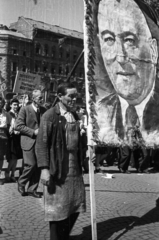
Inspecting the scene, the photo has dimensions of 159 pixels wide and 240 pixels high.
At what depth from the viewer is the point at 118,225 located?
4.60m

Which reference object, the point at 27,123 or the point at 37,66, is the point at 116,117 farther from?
the point at 37,66

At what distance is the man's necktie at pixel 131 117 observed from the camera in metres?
4.20

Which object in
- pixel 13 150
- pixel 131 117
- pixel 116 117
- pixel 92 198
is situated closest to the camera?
pixel 92 198

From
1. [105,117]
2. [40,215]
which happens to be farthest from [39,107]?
[105,117]

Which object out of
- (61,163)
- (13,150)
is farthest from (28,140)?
(61,163)

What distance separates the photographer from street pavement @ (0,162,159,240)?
418cm

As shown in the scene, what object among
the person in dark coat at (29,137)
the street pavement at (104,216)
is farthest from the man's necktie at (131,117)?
the person in dark coat at (29,137)

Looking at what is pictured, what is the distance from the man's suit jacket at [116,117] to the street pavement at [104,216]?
128cm

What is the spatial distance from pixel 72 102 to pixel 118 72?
767 mm

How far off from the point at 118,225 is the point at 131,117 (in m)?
1.53

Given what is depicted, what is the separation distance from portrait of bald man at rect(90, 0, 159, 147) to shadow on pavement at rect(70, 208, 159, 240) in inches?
47.3

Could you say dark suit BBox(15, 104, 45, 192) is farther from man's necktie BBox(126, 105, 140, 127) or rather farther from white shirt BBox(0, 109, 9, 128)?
man's necktie BBox(126, 105, 140, 127)

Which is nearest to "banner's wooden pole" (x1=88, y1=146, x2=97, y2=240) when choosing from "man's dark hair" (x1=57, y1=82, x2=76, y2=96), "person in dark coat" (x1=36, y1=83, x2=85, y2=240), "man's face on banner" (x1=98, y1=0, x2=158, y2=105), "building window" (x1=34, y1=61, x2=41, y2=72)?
"person in dark coat" (x1=36, y1=83, x2=85, y2=240)

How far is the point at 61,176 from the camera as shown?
360cm
